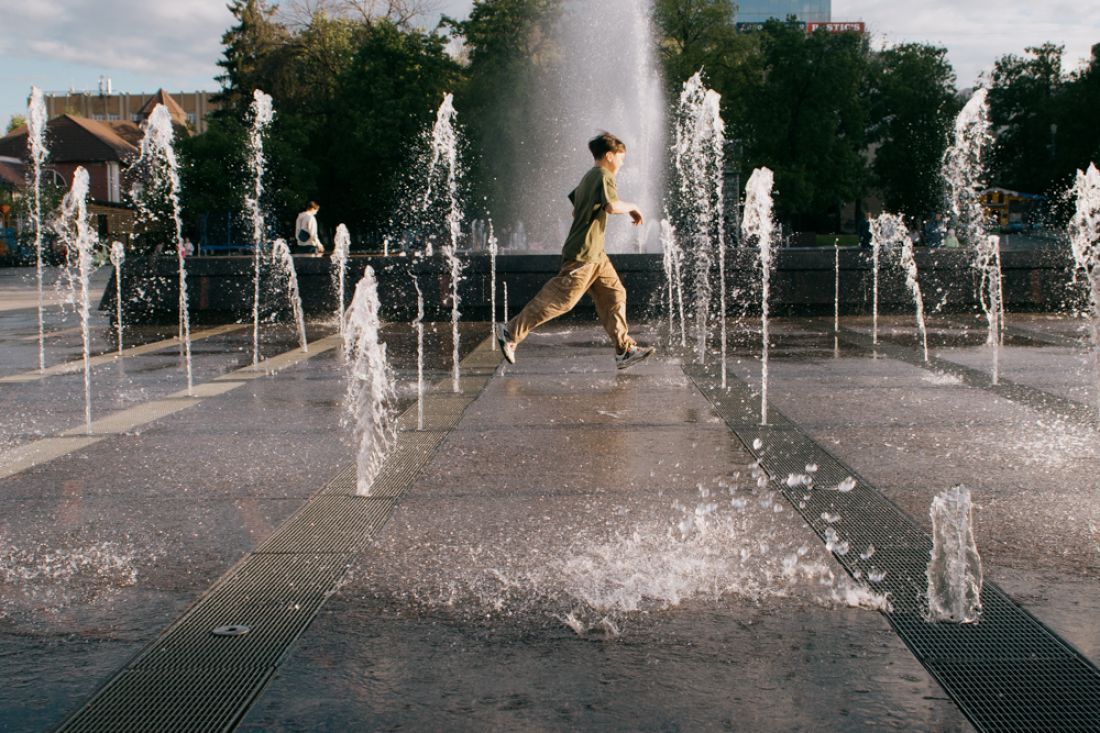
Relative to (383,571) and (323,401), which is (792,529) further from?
(323,401)

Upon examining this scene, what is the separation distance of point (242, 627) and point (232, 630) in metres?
0.04

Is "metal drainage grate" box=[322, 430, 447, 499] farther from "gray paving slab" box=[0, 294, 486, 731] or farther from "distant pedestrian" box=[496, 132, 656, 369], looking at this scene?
"distant pedestrian" box=[496, 132, 656, 369]

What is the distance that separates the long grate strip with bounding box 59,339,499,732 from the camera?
2.85 meters

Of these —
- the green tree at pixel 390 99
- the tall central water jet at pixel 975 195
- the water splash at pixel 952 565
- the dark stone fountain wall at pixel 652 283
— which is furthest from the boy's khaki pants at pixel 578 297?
the green tree at pixel 390 99

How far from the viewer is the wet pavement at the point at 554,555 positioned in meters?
2.94

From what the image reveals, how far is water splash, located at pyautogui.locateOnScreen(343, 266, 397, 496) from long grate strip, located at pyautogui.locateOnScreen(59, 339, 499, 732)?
15 cm

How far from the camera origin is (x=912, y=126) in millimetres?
66688

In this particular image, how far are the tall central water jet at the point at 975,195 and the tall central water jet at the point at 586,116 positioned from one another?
7.60 metres

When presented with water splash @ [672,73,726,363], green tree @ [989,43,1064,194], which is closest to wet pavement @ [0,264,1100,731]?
water splash @ [672,73,726,363]

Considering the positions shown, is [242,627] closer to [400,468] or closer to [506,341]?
[400,468]

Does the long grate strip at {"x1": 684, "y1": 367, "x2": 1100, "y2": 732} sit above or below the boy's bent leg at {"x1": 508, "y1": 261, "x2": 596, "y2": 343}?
below

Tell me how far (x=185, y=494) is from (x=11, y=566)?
1166 mm

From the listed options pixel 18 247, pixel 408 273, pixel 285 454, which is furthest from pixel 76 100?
pixel 285 454

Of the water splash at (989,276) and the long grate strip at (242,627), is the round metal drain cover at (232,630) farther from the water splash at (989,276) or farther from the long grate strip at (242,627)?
the water splash at (989,276)
